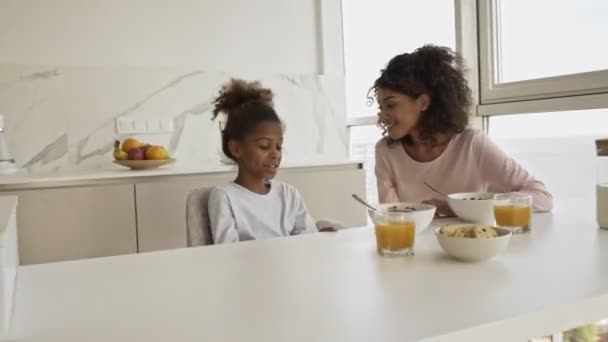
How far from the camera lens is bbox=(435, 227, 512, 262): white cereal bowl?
0.92m

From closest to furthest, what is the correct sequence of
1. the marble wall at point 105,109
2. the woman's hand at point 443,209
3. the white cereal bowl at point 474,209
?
the white cereal bowl at point 474,209 < the woman's hand at point 443,209 < the marble wall at point 105,109

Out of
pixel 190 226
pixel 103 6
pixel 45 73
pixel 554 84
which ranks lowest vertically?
pixel 190 226

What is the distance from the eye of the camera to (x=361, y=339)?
0.60m

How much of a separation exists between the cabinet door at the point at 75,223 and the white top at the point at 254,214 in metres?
0.71

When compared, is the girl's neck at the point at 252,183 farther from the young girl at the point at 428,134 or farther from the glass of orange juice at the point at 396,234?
the glass of orange juice at the point at 396,234

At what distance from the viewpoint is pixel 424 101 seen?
1.93 m

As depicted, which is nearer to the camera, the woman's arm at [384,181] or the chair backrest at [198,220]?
the chair backrest at [198,220]

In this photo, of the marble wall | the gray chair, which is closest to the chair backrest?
the gray chair

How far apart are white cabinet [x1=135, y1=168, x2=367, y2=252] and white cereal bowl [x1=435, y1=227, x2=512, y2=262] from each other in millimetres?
1630

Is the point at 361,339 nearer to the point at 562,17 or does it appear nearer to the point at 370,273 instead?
the point at 370,273

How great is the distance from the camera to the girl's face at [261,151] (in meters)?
1.85

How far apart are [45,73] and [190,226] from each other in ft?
4.69

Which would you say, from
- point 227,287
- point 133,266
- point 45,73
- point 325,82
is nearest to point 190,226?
point 133,266

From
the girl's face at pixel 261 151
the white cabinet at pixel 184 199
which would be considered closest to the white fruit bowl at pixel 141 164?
the white cabinet at pixel 184 199
